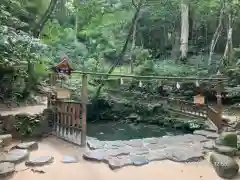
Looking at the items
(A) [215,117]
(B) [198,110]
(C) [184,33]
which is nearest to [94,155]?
(A) [215,117]

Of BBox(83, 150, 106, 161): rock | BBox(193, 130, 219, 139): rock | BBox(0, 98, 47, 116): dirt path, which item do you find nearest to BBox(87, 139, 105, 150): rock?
BBox(83, 150, 106, 161): rock

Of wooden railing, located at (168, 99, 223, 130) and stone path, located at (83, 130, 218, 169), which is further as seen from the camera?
wooden railing, located at (168, 99, 223, 130)

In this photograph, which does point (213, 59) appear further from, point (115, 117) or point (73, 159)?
point (73, 159)

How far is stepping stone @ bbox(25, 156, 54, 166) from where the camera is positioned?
190 inches

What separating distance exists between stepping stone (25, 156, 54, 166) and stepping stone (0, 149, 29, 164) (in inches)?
5.9

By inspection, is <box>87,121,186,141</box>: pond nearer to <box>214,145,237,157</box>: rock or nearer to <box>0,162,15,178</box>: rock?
<box>214,145,237,157</box>: rock

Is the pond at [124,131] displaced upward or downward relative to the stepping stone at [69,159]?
downward

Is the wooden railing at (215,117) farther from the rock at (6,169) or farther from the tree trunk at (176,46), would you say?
the tree trunk at (176,46)

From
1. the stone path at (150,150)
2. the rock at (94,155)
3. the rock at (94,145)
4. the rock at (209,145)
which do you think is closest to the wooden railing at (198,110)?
→ the stone path at (150,150)

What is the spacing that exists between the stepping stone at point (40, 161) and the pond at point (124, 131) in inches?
134

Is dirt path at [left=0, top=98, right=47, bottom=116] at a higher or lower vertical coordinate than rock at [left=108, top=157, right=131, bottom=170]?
higher

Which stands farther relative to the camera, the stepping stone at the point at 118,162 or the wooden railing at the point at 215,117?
the wooden railing at the point at 215,117

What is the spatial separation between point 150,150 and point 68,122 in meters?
1.85

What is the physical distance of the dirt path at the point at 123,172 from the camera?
4492 mm
